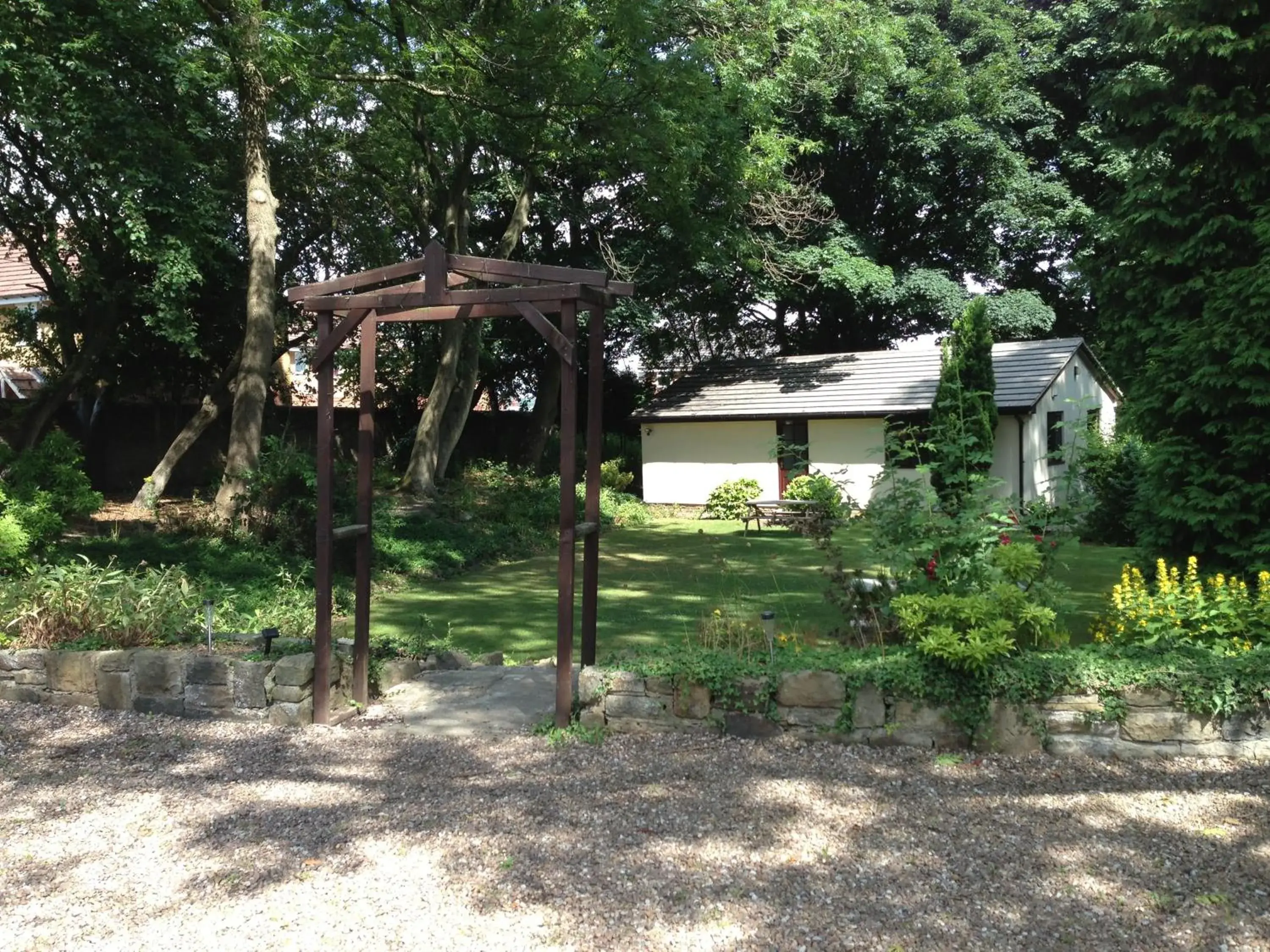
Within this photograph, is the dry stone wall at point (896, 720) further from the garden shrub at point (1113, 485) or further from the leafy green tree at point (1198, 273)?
the garden shrub at point (1113, 485)

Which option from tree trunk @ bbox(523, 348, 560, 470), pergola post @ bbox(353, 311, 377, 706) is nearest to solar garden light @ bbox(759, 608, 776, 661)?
pergola post @ bbox(353, 311, 377, 706)

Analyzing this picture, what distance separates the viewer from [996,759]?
5.02m

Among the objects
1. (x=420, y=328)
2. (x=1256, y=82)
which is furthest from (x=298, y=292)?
(x=420, y=328)

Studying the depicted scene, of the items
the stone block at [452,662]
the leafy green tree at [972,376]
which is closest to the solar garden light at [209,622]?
the stone block at [452,662]

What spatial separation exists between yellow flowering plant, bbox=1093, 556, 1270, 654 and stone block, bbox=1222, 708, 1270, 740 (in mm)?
416

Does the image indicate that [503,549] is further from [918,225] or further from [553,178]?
[918,225]

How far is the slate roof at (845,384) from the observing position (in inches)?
825

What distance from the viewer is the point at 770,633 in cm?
631

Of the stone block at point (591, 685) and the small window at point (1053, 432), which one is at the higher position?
the small window at point (1053, 432)

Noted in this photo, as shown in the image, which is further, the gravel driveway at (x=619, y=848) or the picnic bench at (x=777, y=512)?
the picnic bench at (x=777, y=512)

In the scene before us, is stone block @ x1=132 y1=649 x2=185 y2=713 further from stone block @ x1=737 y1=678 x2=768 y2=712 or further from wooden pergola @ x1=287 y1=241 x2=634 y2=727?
stone block @ x1=737 y1=678 x2=768 y2=712

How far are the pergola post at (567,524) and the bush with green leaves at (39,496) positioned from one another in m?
5.56

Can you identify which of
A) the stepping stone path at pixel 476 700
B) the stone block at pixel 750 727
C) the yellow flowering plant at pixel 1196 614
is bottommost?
the stepping stone path at pixel 476 700

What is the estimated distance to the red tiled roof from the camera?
18609 mm
